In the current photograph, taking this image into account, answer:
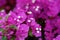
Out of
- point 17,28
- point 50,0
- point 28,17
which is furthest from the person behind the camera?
point 50,0

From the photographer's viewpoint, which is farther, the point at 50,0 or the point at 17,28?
the point at 50,0

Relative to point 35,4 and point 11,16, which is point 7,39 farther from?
point 35,4

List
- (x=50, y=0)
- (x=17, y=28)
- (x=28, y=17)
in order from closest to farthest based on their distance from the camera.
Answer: (x=17, y=28) < (x=28, y=17) < (x=50, y=0)

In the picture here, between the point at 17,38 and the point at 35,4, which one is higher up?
the point at 35,4

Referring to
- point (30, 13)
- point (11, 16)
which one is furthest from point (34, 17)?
point (11, 16)

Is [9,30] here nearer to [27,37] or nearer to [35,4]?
[27,37]

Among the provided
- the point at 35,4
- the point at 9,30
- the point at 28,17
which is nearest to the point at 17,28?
the point at 9,30
